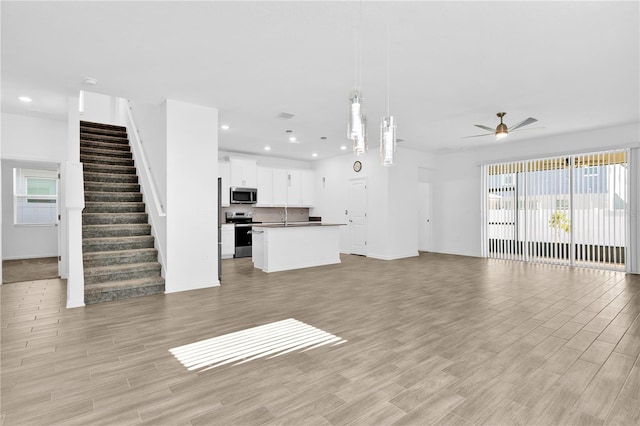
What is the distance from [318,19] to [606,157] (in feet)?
22.4

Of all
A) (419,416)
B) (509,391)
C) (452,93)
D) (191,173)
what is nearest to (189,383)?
(419,416)

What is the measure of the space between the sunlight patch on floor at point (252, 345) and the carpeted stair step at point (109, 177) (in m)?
4.63

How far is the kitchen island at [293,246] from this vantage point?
6629mm

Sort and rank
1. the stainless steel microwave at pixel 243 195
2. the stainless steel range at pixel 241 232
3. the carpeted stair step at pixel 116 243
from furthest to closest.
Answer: the stainless steel microwave at pixel 243 195 < the stainless steel range at pixel 241 232 < the carpeted stair step at pixel 116 243

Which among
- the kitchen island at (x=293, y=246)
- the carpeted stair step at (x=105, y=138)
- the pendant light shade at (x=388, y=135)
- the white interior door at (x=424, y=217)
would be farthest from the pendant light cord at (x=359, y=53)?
the white interior door at (x=424, y=217)

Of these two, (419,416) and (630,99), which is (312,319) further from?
(630,99)

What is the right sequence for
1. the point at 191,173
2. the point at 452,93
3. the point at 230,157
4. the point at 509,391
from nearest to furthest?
the point at 509,391, the point at 452,93, the point at 191,173, the point at 230,157

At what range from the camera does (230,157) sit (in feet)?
28.9

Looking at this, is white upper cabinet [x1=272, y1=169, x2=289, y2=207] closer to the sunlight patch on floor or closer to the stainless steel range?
the stainless steel range

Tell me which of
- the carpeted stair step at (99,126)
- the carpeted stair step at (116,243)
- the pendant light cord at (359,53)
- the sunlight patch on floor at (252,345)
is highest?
the carpeted stair step at (99,126)

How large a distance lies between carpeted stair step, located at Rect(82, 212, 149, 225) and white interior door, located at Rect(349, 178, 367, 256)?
5235 millimetres

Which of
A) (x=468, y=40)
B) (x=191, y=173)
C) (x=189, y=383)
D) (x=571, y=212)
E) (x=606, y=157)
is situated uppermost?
(x=468, y=40)

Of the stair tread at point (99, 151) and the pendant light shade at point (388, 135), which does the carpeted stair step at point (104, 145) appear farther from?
the pendant light shade at point (388, 135)

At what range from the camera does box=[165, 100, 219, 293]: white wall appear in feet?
16.1
